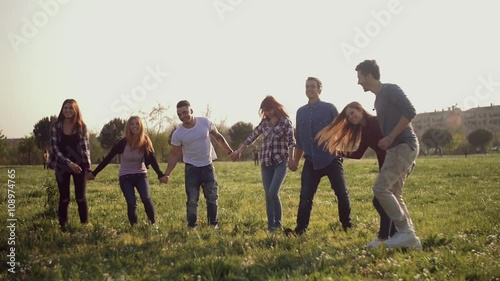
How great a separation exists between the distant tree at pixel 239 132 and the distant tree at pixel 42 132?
1328 inches

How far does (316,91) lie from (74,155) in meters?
4.57

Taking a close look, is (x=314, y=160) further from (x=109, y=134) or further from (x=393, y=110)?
(x=109, y=134)

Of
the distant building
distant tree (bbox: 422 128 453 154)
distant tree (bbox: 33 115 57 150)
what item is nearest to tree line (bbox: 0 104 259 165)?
distant tree (bbox: 33 115 57 150)

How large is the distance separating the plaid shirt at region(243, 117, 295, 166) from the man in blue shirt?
0.26 metres

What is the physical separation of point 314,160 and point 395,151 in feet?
5.37

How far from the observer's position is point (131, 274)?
504 centimetres

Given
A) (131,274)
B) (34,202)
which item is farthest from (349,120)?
(34,202)

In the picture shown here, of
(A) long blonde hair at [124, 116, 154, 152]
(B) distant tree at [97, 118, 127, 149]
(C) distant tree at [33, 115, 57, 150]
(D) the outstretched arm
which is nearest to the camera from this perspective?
(A) long blonde hair at [124, 116, 154, 152]

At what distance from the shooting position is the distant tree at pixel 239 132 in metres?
86.8

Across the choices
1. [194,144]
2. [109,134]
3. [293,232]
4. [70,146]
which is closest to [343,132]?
[293,232]

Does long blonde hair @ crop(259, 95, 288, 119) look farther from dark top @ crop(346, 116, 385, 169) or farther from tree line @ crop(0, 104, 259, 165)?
tree line @ crop(0, 104, 259, 165)

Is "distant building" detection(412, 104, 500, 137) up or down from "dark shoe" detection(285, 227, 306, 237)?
up

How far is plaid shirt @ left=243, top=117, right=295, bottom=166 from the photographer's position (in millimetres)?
7891

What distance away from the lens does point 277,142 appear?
313 inches
